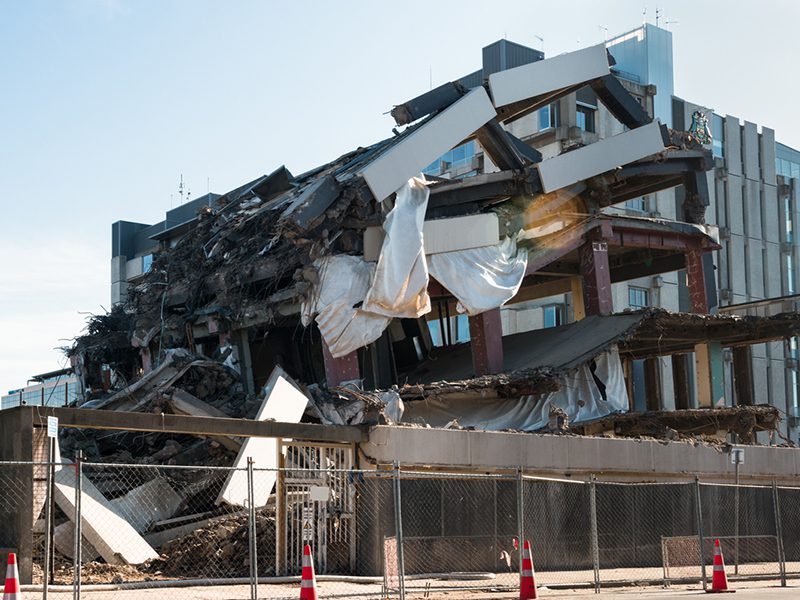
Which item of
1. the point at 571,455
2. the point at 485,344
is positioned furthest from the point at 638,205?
the point at 571,455

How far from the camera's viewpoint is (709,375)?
37.5m

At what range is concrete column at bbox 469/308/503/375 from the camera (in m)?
34.2

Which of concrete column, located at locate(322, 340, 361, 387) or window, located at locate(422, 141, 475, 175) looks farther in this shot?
window, located at locate(422, 141, 475, 175)

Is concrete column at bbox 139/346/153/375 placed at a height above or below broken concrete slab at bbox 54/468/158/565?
above

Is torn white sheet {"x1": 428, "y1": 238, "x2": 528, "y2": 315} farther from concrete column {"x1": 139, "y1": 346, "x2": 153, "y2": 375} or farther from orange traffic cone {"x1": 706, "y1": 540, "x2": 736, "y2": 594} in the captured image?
orange traffic cone {"x1": 706, "y1": 540, "x2": 736, "y2": 594}

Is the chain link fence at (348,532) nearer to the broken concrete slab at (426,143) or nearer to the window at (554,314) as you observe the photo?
the broken concrete slab at (426,143)

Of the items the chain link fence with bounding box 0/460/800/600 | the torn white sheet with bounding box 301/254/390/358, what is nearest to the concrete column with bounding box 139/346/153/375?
the torn white sheet with bounding box 301/254/390/358

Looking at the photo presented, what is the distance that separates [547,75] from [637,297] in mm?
32119

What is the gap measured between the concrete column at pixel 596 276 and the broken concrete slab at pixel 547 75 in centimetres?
527

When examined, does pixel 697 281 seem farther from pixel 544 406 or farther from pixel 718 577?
pixel 718 577

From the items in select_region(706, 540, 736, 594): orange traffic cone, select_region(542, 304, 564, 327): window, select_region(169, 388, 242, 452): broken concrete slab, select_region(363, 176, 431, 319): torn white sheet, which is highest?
select_region(542, 304, 564, 327): window

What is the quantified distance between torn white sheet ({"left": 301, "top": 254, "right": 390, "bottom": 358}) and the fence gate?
12094mm

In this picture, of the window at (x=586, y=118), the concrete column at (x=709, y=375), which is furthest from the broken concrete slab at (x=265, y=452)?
the window at (x=586, y=118)

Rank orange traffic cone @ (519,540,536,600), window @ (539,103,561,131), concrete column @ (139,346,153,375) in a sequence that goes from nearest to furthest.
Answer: orange traffic cone @ (519,540,536,600) → concrete column @ (139,346,153,375) → window @ (539,103,561,131)
